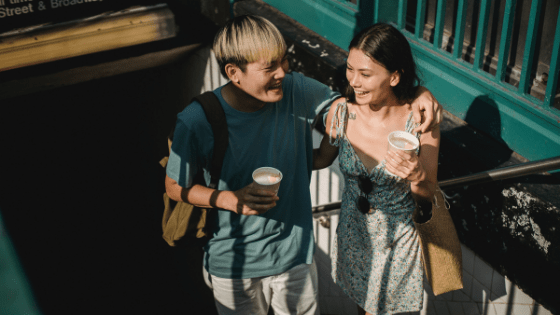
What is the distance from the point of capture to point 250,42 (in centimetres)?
223

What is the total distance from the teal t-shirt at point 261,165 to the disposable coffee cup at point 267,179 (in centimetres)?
21

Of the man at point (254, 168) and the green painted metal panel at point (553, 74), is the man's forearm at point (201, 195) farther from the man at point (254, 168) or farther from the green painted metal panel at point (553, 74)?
the green painted metal panel at point (553, 74)

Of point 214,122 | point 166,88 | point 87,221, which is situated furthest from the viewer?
point 87,221

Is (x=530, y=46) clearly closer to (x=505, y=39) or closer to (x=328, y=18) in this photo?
(x=505, y=39)

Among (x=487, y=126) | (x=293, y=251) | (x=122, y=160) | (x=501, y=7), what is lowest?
(x=122, y=160)

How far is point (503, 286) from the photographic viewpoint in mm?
2779

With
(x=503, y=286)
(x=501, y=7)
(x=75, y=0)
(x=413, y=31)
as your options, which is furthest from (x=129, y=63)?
(x=503, y=286)

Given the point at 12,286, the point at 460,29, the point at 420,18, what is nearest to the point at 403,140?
the point at 460,29

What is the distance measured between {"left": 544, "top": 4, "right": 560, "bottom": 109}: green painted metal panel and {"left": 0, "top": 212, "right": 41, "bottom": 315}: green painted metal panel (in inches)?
163

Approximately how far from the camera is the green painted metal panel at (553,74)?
2.51 meters

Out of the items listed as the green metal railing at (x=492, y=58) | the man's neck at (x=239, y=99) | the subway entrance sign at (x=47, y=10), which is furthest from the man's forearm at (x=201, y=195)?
the subway entrance sign at (x=47, y=10)

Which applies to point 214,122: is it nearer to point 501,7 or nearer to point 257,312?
point 257,312

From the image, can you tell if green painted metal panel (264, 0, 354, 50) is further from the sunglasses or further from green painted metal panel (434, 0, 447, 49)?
the sunglasses

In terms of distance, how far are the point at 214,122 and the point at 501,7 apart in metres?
1.83
